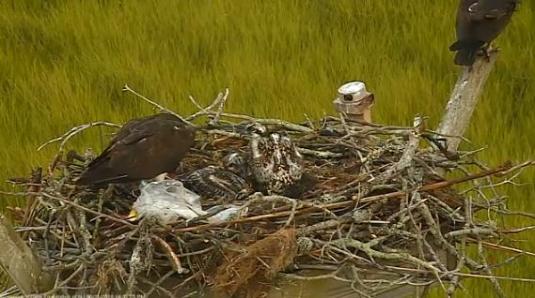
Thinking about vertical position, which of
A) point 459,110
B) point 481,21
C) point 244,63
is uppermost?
point 459,110

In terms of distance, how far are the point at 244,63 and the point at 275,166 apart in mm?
2862

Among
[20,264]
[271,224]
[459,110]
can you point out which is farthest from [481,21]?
[20,264]

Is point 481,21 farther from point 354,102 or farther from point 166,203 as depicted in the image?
point 166,203

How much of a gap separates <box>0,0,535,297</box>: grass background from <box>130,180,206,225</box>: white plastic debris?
2.06 metres

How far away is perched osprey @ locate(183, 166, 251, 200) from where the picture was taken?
7.35ft

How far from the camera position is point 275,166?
89.6 inches

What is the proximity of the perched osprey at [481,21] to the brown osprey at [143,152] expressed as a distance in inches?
52.8

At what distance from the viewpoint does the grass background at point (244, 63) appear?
468 cm

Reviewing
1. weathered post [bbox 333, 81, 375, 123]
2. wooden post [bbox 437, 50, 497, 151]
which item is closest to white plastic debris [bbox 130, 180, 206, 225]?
weathered post [bbox 333, 81, 375, 123]

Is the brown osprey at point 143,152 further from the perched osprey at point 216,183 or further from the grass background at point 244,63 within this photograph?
the grass background at point 244,63

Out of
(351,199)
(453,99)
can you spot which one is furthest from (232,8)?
(351,199)

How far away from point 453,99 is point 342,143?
299mm

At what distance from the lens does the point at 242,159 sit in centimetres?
237

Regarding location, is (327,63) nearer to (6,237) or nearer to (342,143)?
(342,143)
